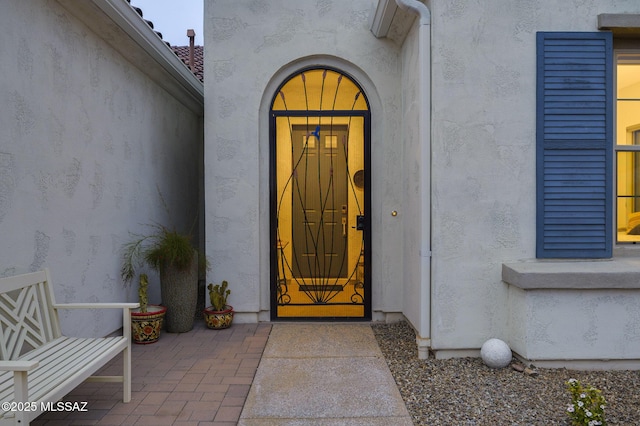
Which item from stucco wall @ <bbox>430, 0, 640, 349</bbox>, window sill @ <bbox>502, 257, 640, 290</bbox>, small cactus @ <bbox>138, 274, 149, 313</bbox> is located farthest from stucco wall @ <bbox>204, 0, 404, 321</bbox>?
window sill @ <bbox>502, 257, 640, 290</bbox>

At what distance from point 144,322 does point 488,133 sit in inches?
146

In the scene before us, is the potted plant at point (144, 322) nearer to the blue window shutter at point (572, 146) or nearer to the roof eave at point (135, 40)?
the roof eave at point (135, 40)

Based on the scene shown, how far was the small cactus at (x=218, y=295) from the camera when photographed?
16.3 feet

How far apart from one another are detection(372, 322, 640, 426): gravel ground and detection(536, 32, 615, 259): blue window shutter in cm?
104

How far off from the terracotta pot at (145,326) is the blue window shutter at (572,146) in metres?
3.66

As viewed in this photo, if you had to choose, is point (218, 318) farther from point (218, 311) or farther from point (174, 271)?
point (174, 271)

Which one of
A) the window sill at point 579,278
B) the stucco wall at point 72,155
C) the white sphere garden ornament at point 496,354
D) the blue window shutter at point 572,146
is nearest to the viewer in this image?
the stucco wall at point 72,155

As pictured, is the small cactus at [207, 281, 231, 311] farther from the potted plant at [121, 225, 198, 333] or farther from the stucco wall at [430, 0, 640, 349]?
the stucco wall at [430, 0, 640, 349]

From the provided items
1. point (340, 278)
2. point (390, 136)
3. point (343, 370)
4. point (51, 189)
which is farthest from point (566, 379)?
point (51, 189)

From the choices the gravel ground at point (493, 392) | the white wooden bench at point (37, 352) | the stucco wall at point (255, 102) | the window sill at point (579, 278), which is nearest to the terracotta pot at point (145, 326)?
the stucco wall at point (255, 102)

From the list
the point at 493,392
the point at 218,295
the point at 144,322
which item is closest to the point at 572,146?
the point at 493,392

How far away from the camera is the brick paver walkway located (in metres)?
2.93

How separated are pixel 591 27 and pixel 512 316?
2.61 meters

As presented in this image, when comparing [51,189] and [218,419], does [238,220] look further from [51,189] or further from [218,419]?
[218,419]
